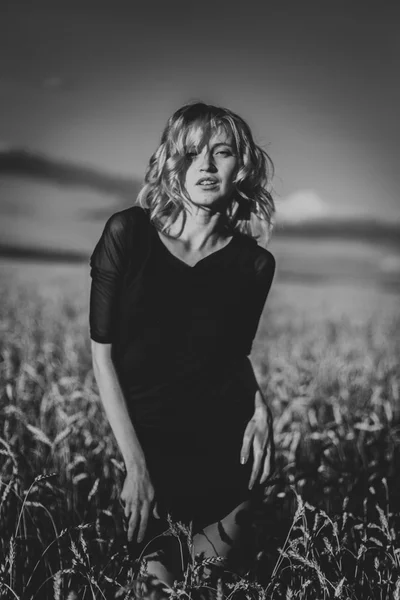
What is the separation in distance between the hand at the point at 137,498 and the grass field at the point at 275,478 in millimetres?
93

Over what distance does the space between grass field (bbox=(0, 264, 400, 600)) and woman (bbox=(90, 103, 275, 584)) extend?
0.16 metres

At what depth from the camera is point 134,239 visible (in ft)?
5.23

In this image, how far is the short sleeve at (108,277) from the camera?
1.55 m

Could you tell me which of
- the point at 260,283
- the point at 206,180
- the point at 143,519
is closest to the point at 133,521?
the point at 143,519

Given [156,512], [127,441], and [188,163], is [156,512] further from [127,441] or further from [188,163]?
[188,163]

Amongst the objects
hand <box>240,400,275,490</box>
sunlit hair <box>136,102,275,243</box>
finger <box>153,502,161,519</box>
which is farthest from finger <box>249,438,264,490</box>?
sunlit hair <box>136,102,275,243</box>

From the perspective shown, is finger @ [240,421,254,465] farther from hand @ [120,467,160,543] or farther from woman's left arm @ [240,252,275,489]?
hand @ [120,467,160,543]

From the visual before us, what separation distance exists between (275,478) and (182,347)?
67 cm

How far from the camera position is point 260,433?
1742 mm

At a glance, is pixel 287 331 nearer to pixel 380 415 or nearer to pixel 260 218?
pixel 380 415

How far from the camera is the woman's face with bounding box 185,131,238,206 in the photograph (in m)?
1.63

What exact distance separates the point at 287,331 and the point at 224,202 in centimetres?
389

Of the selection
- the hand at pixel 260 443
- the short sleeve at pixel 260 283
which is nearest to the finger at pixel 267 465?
the hand at pixel 260 443

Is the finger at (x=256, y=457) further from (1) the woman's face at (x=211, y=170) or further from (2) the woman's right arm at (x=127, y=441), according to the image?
(1) the woman's face at (x=211, y=170)
